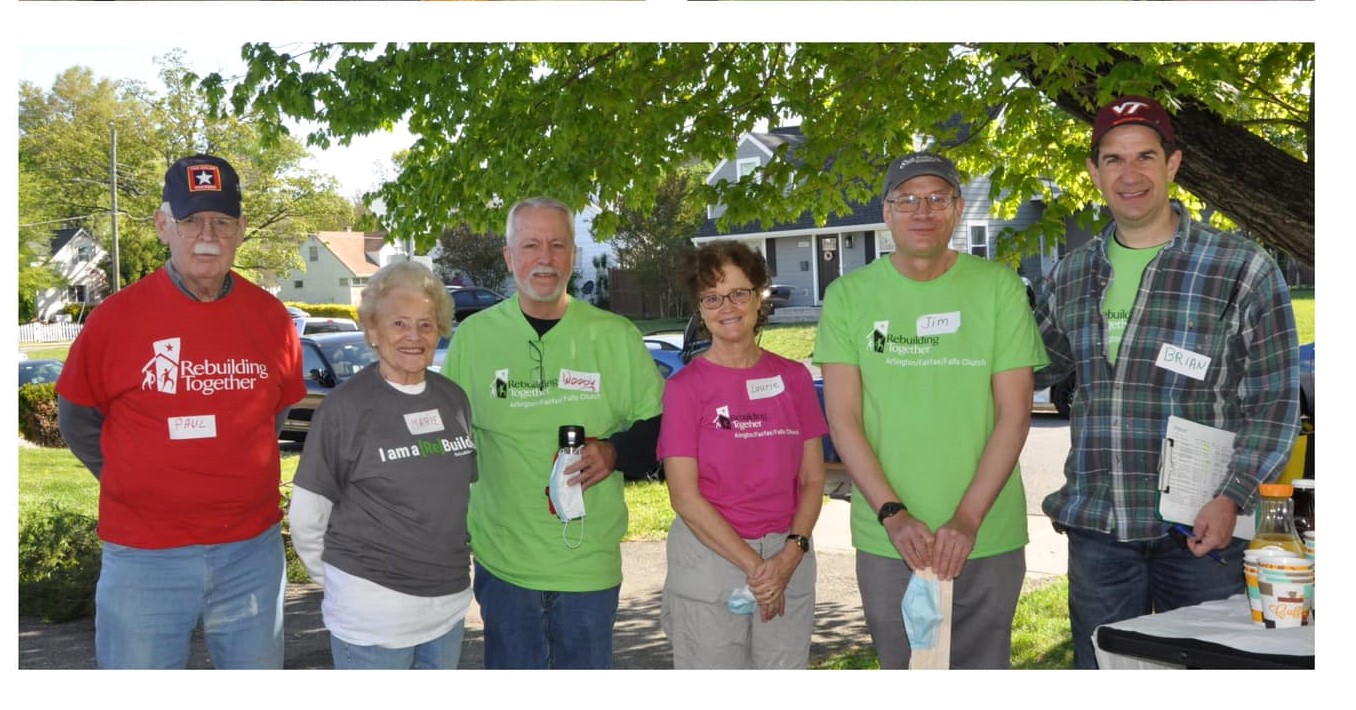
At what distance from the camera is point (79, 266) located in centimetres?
2762

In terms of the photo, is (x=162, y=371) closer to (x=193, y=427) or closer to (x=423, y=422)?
(x=193, y=427)

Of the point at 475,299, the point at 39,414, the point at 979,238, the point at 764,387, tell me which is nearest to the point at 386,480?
the point at 764,387

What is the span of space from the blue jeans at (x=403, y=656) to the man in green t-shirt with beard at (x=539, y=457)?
0.72 feet

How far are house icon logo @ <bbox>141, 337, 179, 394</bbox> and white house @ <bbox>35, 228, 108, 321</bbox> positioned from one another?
22.9 m

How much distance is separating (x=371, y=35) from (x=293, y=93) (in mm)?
3066

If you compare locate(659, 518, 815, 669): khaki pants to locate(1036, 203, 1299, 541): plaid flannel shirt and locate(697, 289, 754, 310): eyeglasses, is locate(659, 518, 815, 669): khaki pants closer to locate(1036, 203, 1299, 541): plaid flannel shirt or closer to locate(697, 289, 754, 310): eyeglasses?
locate(697, 289, 754, 310): eyeglasses

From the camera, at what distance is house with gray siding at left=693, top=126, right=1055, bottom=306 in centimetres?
2781

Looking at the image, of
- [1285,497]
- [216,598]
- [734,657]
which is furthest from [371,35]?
[1285,497]

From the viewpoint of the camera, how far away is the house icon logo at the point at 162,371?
2955 mm

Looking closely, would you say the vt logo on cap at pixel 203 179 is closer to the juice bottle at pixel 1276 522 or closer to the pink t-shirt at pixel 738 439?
the pink t-shirt at pixel 738 439

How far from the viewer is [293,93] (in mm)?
5488

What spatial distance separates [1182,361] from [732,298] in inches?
47.8

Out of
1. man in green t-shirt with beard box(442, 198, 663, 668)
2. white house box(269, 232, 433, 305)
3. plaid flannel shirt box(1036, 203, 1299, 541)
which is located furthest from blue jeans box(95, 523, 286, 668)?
white house box(269, 232, 433, 305)

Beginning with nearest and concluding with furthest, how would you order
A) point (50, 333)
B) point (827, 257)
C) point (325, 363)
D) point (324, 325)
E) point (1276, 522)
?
1. point (1276, 522)
2. point (325, 363)
3. point (324, 325)
4. point (50, 333)
5. point (827, 257)
